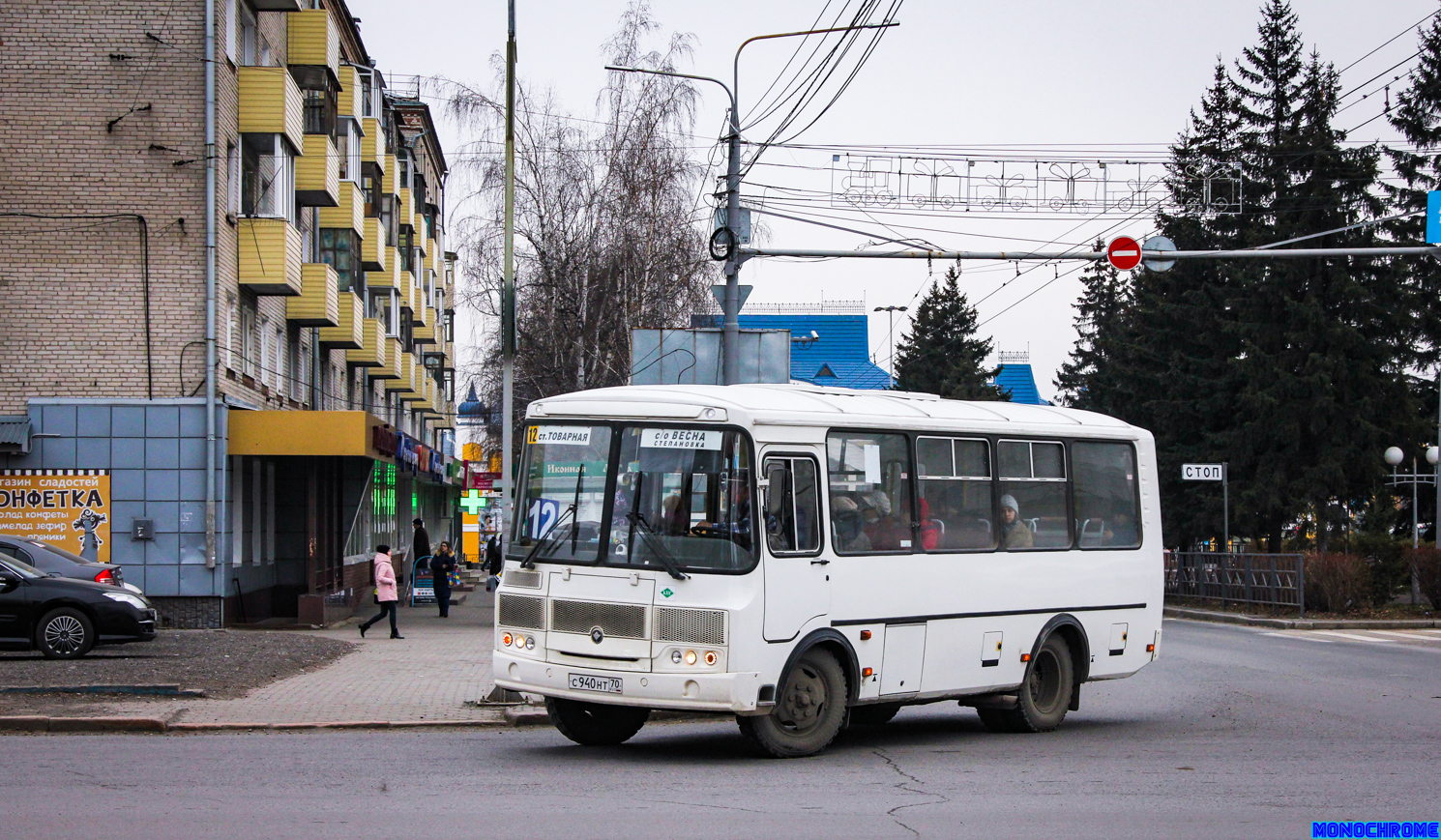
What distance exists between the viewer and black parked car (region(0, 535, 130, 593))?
20.6 metres

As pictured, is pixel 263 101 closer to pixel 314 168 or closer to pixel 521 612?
pixel 314 168

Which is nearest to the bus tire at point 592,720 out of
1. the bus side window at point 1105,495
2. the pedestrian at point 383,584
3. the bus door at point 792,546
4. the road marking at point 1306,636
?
the bus door at point 792,546

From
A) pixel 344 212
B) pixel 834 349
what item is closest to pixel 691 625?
pixel 344 212

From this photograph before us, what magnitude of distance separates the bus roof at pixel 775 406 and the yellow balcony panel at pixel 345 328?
2386 centimetres

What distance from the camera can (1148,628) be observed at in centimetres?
1463

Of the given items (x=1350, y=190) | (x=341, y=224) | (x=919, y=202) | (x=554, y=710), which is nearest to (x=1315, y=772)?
(x=554, y=710)

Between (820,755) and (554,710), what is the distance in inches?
81.5

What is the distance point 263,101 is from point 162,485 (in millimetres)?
7220

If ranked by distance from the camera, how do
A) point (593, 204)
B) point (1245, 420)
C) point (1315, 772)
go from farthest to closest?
point (1245, 420), point (593, 204), point (1315, 772)

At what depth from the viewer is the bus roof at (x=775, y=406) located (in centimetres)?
1105

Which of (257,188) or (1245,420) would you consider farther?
(1245,420)

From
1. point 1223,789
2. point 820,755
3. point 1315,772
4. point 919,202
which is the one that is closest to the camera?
point 1223,789

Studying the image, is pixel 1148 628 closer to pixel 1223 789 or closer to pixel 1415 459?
pixel 1223 789

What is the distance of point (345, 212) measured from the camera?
1432 inches
